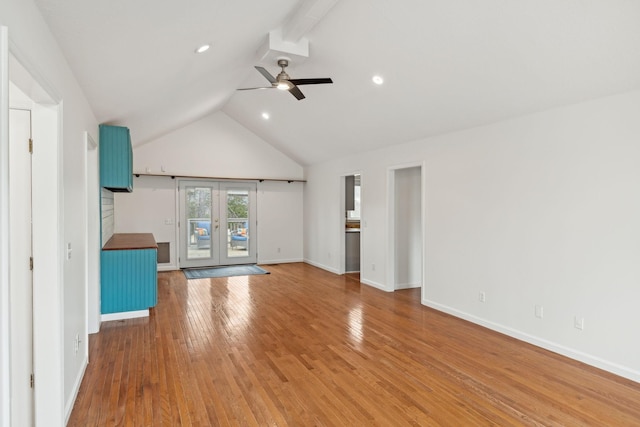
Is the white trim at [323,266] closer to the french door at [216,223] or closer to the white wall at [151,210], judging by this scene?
the french door at [216,223]

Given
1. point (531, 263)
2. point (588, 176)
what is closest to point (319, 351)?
point (531, 263)

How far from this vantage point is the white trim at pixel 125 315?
4.56m

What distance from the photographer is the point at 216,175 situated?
27.6ft

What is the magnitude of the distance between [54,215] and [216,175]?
632cm

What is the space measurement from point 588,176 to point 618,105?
640mm

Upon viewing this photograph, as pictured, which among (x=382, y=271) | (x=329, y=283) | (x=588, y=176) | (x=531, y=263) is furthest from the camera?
(x=329, y=283)

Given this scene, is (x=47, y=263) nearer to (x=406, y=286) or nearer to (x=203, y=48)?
(x=203, y=48)

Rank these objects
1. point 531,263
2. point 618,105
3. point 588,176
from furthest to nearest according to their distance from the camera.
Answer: point 531,263 < point 588,176 < point 618,105

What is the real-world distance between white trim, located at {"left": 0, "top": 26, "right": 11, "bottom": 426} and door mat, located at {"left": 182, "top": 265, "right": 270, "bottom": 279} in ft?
20.2

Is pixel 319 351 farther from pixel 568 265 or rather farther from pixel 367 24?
pixel 367 24

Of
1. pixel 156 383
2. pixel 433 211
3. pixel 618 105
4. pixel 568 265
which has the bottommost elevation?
pixel 156 383

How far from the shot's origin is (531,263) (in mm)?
3900

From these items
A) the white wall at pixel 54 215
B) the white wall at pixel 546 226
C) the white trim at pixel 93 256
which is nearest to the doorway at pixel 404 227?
the white wall at pixel 546 226

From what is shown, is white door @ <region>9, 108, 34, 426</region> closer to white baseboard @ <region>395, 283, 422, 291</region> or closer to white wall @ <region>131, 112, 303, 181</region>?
white baseboard @ <region>395, 283, 422, 291</region>
